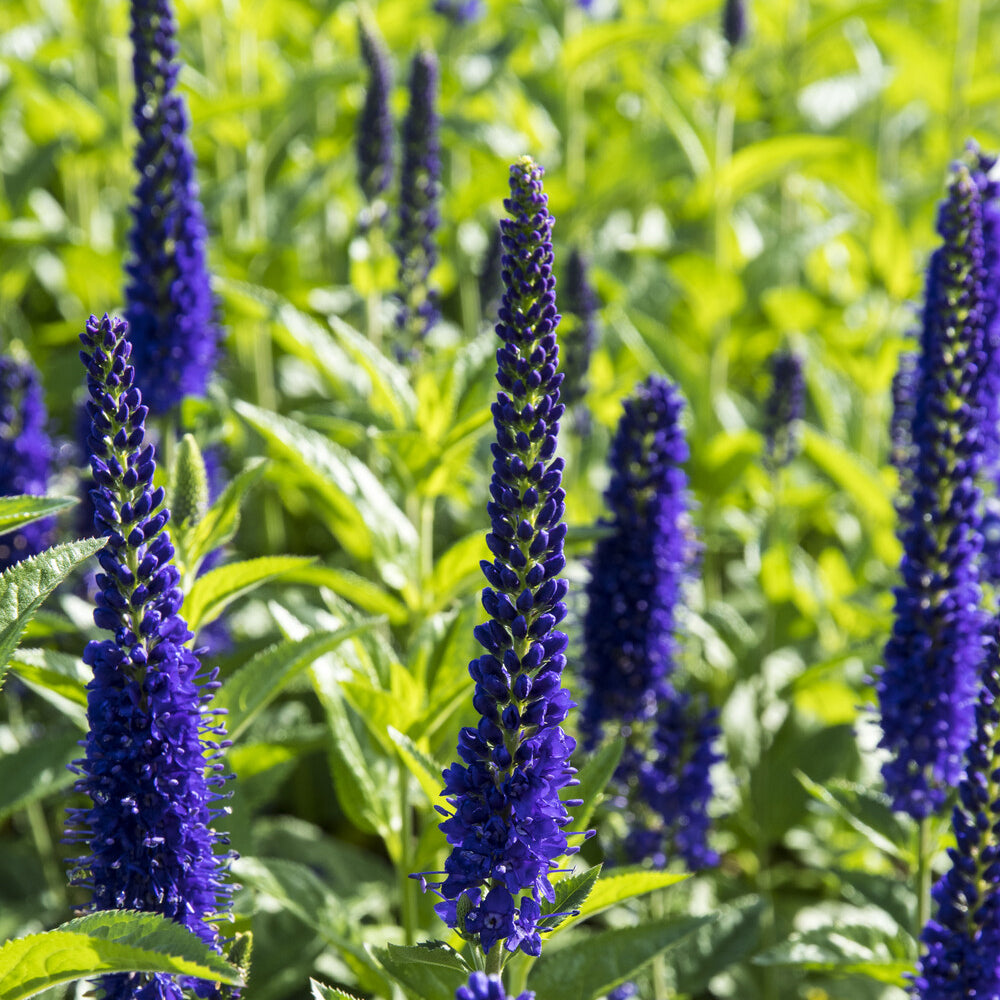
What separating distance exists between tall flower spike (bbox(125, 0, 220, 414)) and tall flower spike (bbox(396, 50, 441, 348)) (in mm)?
1048

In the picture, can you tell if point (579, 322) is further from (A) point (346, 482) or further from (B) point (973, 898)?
(B) point (973, 898)

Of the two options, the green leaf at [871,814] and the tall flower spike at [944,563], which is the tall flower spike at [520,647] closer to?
the tall flower spike at [944,563]

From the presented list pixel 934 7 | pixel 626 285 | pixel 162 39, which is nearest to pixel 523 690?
pixel 162 39

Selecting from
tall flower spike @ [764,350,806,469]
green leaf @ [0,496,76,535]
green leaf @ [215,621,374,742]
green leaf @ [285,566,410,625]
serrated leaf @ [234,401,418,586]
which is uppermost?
tall flower spike @ [764,350,806,469]

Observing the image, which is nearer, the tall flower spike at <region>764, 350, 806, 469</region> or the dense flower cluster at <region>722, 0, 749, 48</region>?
the tall flower spike at <region>764, 350, 806, 469</region>

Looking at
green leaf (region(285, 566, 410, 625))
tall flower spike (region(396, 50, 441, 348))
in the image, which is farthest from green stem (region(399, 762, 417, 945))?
tall flower spike (region(396, 50, 441, 348))

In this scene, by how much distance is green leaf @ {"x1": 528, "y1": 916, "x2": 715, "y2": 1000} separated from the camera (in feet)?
9.50

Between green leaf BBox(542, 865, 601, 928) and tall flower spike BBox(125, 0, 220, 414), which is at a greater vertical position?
tall flower spike BBox(125, 0, 220, 414)

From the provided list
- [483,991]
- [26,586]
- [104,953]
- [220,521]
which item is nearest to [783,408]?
[220,521]

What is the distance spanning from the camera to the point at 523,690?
2.12 meters

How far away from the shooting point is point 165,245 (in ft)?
13.2

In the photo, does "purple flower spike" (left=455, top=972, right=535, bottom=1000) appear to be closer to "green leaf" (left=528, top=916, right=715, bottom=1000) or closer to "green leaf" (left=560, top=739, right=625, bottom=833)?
"green leaf" (left=560, top=739, right=625, bottom=833)

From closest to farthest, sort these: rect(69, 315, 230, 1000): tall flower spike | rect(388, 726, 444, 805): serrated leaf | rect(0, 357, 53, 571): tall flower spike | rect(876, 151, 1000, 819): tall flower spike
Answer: rect(69, 315, 230, 1000): tall flower spike, rect(388, 726, 444, 805): serrated leaf, rect(876, 151, 1000, 819): tall flower spike, rect(0, 357, 53, 571): tall flower spike

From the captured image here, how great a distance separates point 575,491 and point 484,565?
11.2 feet
